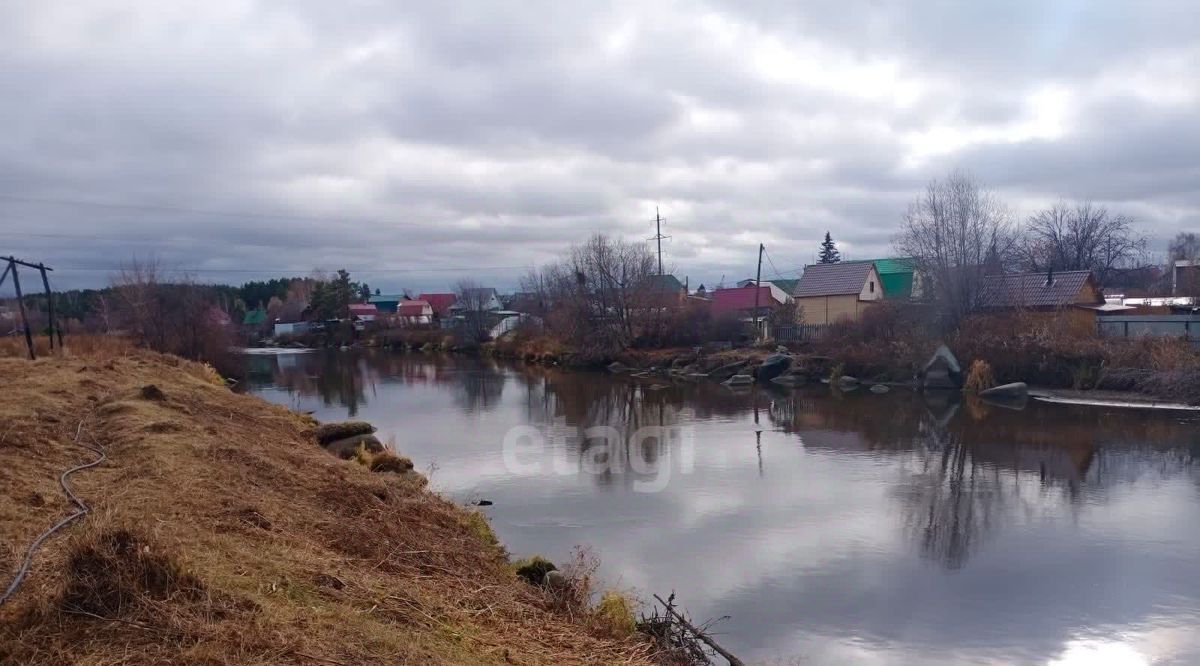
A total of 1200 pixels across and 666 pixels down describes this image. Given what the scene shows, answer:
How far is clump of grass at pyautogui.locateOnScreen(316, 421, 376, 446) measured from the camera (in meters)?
14.5

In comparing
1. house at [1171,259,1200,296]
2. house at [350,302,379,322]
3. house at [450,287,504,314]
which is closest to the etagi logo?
house at [1171,259,1200,296]

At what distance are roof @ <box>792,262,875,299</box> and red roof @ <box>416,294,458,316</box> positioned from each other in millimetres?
52635

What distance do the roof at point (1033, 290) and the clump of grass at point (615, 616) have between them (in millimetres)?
29494

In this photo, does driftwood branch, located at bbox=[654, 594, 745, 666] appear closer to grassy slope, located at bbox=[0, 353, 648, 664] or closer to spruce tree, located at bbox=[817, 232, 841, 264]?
grassy slope, located at bbox=[0, 353, 648, 664]

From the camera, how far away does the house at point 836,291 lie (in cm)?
3931

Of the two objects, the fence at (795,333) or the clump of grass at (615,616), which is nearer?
the clump of grass at (615,616)

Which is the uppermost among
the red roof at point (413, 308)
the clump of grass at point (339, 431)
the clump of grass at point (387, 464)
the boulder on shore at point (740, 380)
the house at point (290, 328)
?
the red roof at point (413, 308)

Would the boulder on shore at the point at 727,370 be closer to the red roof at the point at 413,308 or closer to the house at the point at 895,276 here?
the house at the point at 895,276

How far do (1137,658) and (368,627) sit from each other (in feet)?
23.9

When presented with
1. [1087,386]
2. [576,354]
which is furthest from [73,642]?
[576,354]

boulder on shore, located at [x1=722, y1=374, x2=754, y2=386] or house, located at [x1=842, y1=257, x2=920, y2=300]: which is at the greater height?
house, located at [x1=842, y1=257, x2=920, y2=300]

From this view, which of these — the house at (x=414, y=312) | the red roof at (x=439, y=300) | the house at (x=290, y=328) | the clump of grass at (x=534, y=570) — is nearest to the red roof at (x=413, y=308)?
the house at (x=414, y=312)

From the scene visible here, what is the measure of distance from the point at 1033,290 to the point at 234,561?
34.3 metres

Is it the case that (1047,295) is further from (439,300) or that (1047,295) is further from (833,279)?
(439,300)
